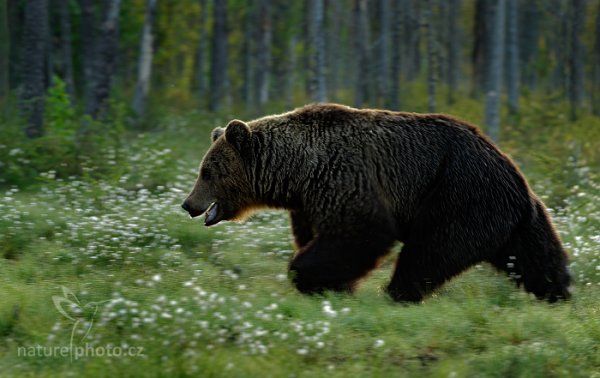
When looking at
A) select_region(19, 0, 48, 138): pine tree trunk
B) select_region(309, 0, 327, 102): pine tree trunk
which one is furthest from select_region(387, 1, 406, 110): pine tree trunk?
select_region(19, 0, 48, 138): pine tree trunk

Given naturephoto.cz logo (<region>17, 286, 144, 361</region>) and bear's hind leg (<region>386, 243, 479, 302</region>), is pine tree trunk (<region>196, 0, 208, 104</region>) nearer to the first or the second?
bear's hind leg (<region>386, 243, 479, 302</region>)

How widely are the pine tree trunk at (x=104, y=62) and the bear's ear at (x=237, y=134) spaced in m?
8.39

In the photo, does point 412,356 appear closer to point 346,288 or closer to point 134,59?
point 346,288

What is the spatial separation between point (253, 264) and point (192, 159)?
640 centimetres

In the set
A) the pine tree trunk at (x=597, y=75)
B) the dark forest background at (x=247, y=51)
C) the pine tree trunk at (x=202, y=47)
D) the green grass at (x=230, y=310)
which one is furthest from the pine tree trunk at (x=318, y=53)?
the pine tree trunk at (x=597, y=75)

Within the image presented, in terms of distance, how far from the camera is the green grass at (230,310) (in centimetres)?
525

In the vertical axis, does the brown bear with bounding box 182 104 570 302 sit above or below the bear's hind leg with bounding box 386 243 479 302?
above

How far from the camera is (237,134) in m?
7.36

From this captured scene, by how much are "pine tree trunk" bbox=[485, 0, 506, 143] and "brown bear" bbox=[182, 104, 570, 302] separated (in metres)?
9.34

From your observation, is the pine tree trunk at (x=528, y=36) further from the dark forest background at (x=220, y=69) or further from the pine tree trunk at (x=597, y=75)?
the pine tree trunk at (x=597, y=75)

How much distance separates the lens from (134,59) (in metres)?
34.3

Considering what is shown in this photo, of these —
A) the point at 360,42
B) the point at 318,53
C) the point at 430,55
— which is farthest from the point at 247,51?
the point at 430,55

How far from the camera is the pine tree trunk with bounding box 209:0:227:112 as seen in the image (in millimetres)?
23219

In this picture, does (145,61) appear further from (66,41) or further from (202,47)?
(202,47)
